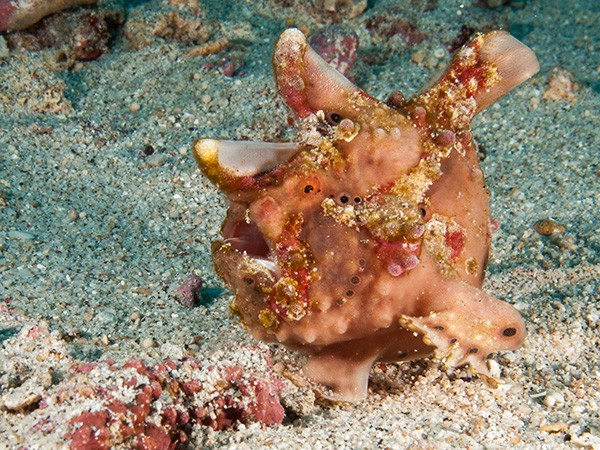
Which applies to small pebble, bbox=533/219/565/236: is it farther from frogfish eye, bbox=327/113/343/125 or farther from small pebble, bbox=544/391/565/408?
frogfish eye, bbox=327/113/343/125

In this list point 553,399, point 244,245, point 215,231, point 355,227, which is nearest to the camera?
point 355,227

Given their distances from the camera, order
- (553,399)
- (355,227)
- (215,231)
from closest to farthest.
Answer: (355,227) → (553,399) → (215,231)

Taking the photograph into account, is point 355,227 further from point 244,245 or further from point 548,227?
point 548,227

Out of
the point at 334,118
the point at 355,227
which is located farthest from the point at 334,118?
the point at 355,227

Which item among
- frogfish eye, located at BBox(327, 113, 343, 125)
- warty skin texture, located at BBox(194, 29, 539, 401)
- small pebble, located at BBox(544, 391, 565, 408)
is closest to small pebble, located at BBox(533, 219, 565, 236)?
small pebble, located at BBox(544, 391, 565, 408)

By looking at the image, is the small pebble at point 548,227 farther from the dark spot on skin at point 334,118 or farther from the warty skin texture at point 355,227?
the dark spot on skin at point 334,118

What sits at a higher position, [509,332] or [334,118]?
[334,118]

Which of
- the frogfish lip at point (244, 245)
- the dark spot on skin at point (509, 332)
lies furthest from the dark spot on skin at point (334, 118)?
the dark spot on skin at point (509, 332)

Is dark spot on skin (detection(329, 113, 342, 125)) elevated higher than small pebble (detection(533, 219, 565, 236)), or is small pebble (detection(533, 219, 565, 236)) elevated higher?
dark spot on skin (detection(329, 113, 342, 125))
